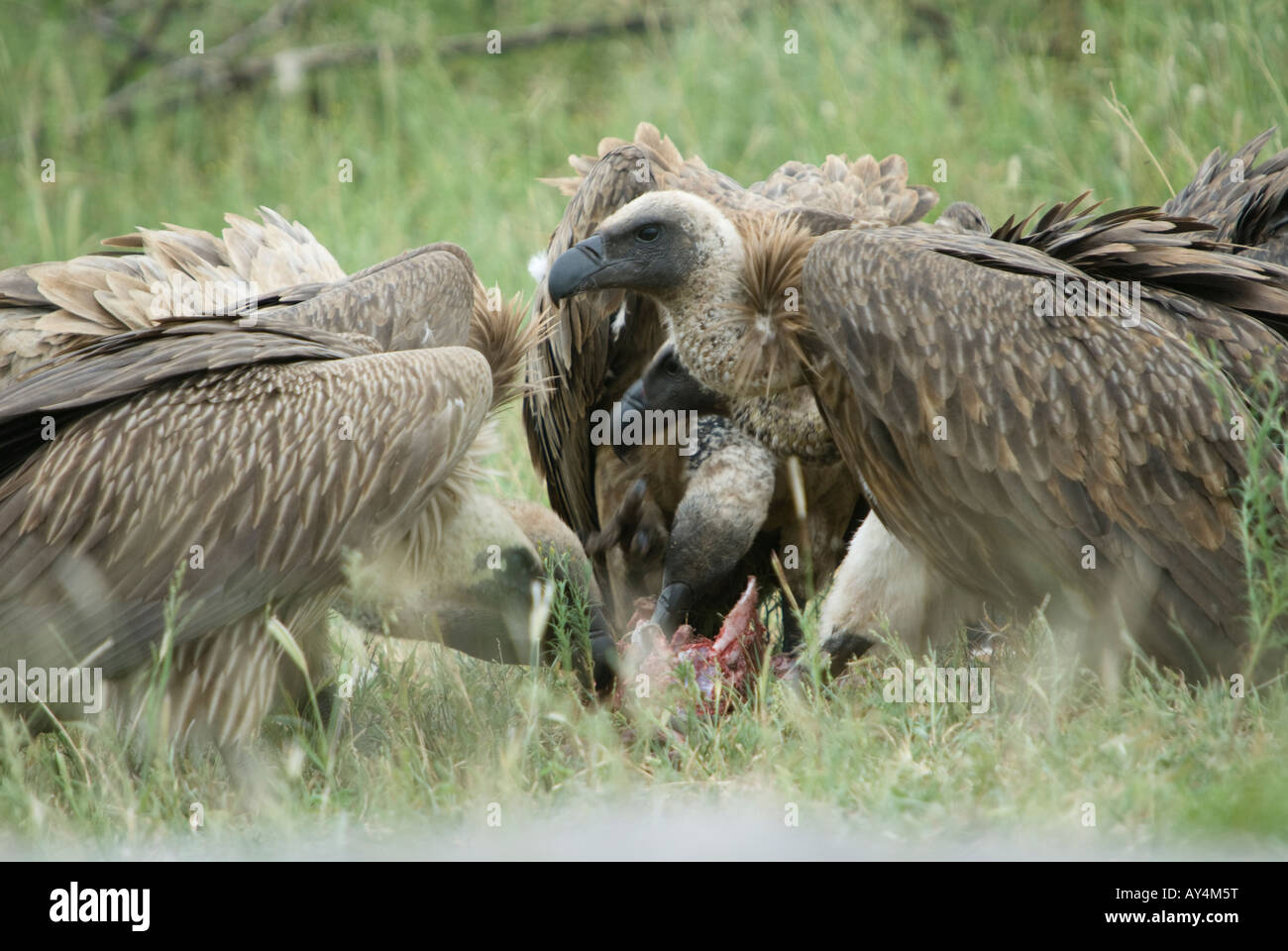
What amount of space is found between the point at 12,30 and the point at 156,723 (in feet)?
28.9

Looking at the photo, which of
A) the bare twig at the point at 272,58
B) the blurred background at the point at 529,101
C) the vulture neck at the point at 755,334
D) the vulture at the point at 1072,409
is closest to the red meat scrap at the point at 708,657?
the vulture neck at the point at 755,334

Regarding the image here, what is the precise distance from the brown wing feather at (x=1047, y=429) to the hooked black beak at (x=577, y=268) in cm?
82

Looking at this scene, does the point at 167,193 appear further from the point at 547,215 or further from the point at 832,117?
the point at 832,117

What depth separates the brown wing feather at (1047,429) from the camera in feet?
13.3

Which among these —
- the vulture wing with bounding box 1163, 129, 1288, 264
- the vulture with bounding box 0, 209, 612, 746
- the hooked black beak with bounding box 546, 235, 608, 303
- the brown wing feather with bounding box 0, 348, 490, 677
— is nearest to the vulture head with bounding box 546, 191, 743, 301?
the hooked black beak with bounding box 546, 235, 608, 303

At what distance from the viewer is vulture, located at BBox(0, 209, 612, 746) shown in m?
4.01

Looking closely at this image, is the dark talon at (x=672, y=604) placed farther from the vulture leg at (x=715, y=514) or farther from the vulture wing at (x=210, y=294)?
the vulture wing at (x=210, y=294)

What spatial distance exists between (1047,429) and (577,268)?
5.21ft

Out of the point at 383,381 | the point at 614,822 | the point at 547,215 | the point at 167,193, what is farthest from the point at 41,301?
the point at 167,193

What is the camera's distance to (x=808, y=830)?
3.39m

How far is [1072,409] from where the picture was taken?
411 centimetres

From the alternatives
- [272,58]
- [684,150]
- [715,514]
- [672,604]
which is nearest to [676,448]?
[715,514]

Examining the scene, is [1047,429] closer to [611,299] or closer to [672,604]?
[672,604]

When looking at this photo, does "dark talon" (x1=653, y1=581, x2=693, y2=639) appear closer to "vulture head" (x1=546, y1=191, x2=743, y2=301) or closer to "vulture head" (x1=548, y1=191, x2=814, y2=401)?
"vulture head" (x1=548, y1=191, x2=814, y2=401)
